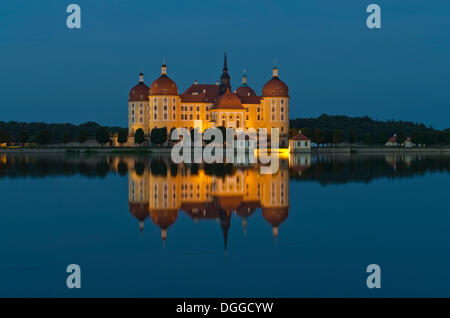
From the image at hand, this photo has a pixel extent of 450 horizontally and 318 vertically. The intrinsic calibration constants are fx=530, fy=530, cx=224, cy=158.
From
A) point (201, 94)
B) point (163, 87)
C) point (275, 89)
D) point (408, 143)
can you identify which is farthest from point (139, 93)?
point (408, 143)

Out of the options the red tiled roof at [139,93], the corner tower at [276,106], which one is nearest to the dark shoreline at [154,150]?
the corner tower at [276,106]

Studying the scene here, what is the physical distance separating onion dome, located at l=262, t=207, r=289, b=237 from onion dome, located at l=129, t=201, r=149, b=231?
10.6 ft

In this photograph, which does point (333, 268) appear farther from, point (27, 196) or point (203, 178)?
point (203, 178)

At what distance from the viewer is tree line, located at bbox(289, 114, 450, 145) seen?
78.8 metres

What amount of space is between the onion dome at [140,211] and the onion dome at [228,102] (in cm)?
5369

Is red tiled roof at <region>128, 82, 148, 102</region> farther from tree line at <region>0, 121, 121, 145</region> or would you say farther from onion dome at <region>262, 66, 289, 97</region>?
onion dome at <region>262, 66, 289, 97</region>

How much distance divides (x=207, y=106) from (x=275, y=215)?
199ft

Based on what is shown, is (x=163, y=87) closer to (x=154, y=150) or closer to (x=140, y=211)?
(x=154, y=150)

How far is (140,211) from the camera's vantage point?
15.4m

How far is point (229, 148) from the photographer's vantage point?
2360 inches

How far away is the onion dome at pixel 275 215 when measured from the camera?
1329 centimetres

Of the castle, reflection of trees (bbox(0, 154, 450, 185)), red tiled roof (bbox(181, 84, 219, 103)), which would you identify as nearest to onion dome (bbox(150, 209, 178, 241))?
reflection of trees (bbox(0, 154, 450, 185))

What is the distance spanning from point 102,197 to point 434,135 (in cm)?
7268
